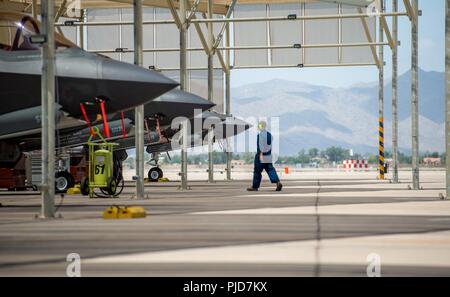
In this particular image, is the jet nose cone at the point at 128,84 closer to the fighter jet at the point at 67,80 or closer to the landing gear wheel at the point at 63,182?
the fighter jet at the point at 67,80

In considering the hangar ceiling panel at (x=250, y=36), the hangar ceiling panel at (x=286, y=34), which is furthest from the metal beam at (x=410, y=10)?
the hangar ceiling panel at (x=250, y=36)

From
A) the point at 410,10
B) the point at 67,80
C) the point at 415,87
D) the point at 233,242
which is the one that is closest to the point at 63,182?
the point at 67,80

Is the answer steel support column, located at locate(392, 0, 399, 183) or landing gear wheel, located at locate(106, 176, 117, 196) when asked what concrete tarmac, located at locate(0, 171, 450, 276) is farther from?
steel support column, located at locate(392, 0, 399, 183)

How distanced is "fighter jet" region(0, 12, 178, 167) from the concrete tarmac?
2627mm

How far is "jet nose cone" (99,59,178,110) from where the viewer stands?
1706 cm

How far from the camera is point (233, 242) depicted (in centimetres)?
909

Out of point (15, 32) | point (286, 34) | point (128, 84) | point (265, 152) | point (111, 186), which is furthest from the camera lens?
point (286, 34)

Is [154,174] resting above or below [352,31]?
below

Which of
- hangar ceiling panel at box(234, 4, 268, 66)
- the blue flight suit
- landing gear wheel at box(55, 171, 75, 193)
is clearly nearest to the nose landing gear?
hangar ceiling panel at box(234, 4, 268, 66)

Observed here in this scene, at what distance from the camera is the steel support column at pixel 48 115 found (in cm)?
1270

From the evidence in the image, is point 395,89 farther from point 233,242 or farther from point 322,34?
point 233,242

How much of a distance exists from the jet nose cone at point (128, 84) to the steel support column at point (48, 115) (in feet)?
13.4

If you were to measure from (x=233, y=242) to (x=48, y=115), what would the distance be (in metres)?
4.57
